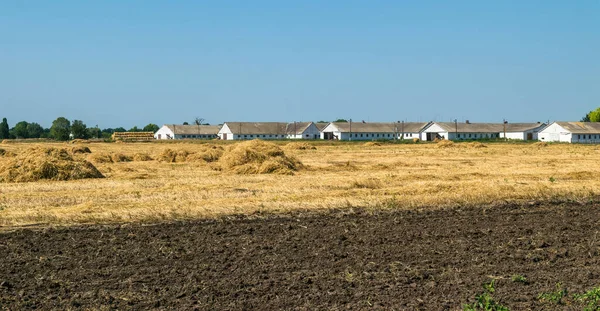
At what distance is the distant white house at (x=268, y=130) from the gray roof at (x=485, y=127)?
30.5 meters

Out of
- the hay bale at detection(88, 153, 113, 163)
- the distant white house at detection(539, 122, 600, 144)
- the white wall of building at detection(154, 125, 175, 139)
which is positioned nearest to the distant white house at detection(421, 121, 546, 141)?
the distant white house at detection(539, 122, 600, 144)

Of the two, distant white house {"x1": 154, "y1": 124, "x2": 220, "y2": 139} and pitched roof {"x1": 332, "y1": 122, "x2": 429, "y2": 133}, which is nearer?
pitched roof {"x1": 332, "y1": 122, "x2": 429, "y2": 133}

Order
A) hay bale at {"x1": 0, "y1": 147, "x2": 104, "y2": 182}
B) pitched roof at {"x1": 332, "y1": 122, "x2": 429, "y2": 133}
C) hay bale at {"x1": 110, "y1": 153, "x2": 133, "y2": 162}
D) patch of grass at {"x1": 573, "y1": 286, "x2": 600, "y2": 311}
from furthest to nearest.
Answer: pitched roof at {"x1": 332, "y1": 122, "x2": 429, "y2": 133}
hay bale at {"x1": 110, "y1": 153, "x2": 133, "y2": 162}
hay bale at {"x1": 0, "y1": 147, "x2": 104, "y2": 182}
patch of grass at {"x1": 573, "y1": 286, "x2": 600, "y2": 311}

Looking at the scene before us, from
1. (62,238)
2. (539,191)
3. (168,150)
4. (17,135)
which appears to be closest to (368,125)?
(17,135)

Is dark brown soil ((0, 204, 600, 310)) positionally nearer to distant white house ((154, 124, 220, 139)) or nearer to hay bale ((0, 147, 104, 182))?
hay bale ((0, 147, 104, 182))

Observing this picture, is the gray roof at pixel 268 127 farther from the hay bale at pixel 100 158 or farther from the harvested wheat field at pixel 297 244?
the harvested wheat field at pixel 297 244

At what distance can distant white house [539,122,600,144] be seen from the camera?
120m

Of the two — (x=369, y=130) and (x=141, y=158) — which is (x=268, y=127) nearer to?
(x=369, y=130)

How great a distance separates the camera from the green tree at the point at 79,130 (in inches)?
5438

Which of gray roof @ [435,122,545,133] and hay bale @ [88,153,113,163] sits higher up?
gray roof @ [435,122,545,133]

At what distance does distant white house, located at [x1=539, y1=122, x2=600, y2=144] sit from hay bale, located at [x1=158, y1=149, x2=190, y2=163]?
91.0 m

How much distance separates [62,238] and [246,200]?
6888mm

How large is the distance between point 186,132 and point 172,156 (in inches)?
4980

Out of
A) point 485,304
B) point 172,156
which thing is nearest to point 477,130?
point 172,156
